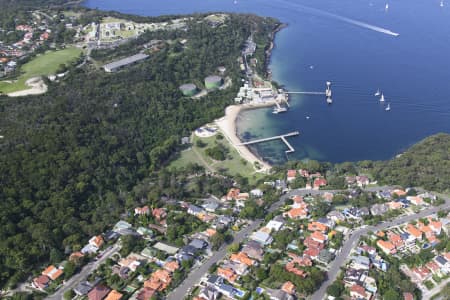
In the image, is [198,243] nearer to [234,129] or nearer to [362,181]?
[362,181]

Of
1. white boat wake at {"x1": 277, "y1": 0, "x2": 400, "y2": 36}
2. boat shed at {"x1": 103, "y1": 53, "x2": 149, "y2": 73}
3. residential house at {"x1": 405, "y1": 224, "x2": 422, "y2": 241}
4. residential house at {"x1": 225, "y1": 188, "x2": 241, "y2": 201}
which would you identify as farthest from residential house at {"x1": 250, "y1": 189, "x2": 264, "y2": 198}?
white boat wake at {"x1": 277, "y1": 0, "x2": 400, "y2": 36}

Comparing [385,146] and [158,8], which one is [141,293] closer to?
[385,146]

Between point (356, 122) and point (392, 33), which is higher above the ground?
point (392, 33)

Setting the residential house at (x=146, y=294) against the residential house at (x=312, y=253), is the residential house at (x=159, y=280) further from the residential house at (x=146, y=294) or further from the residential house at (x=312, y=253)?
the residential house at (x=312, y=253)

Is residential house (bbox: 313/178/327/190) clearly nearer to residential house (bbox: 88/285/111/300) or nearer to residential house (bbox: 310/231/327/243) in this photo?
residential house (bbox: 310/231/327/243)

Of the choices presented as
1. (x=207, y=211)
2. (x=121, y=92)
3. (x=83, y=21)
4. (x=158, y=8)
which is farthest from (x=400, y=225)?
(x=158, y=8)

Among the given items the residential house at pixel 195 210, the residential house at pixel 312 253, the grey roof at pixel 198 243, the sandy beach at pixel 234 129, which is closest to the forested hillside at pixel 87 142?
the sandy beach at pixel 234 129

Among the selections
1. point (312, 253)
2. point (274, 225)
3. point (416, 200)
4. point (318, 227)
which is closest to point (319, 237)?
point (318, 227)
